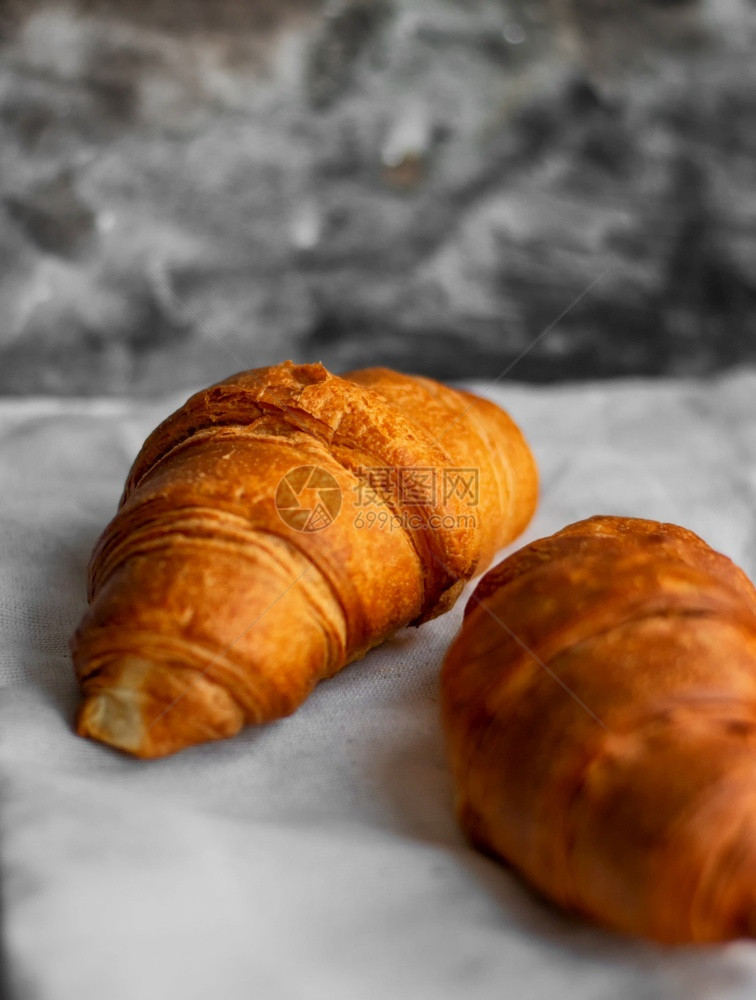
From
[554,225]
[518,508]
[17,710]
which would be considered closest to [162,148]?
[554,225]

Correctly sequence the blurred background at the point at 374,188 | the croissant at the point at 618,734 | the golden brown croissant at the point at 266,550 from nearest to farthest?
the croissant at the point at 618,734 → the golden brown croissant at the point at 266,550 → the blurred background at the point at 374,188

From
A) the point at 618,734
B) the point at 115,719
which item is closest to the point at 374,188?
the point at 115,719

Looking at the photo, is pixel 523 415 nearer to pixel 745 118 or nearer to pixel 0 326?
pixel 745 118

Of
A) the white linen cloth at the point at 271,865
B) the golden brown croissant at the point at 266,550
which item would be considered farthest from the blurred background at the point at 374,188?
the golden brown croissant at the point at 266,550

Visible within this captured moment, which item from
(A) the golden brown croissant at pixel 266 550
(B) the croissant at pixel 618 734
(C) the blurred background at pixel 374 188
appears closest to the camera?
(B) the croissant at pixel 618 734

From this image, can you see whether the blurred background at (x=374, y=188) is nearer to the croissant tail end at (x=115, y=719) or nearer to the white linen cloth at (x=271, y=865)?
the white linen cloth at (x=271, y=865)

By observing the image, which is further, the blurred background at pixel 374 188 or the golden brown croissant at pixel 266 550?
the blurred background at pixel 374 188
